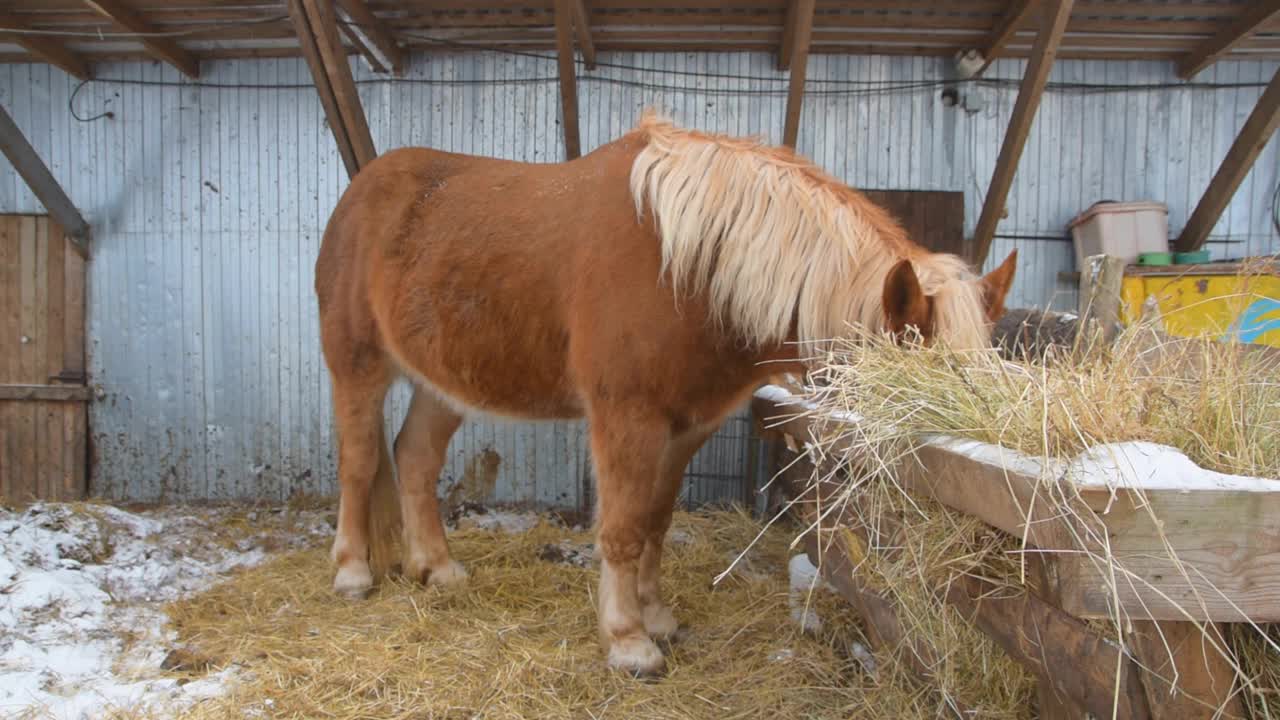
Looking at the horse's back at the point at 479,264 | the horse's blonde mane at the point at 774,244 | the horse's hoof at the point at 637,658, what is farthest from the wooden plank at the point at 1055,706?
the horse's back at the point at 479,264

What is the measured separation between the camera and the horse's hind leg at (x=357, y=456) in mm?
3867

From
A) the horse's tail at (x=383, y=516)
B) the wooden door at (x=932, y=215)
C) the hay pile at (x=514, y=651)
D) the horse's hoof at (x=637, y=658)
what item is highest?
the wooden door at (x=932, y=215)

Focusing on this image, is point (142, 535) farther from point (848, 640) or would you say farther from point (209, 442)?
point (848, 640)

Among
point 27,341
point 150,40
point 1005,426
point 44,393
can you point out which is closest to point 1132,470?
point 1005,426

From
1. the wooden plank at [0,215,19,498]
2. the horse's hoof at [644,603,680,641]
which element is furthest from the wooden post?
the wooden plank at [0,215,19,498]

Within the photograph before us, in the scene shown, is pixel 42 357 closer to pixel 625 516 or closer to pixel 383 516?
pixel 383 516

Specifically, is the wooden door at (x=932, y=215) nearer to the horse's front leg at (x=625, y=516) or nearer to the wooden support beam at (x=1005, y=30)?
the wooden support beam at (x=1005, y=30)

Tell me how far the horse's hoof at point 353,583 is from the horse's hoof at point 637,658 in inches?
63.0

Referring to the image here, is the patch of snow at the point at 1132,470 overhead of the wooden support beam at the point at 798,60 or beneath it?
beneath

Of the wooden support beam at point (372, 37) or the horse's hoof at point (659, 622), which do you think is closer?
the horse's hoof at point (659, 622)

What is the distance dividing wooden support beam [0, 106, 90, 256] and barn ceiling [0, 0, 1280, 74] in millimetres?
659

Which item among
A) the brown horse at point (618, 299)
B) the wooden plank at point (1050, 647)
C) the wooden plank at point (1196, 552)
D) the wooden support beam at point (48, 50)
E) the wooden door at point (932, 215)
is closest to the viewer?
the wooden plank at point (1196, 552)

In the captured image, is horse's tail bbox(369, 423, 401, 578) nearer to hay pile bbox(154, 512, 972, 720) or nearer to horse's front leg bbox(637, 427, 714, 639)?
hay pile bbox(154, 512, 972, 720)

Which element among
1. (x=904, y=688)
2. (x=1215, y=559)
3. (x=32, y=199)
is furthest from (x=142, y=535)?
(x=1215, y=559)
